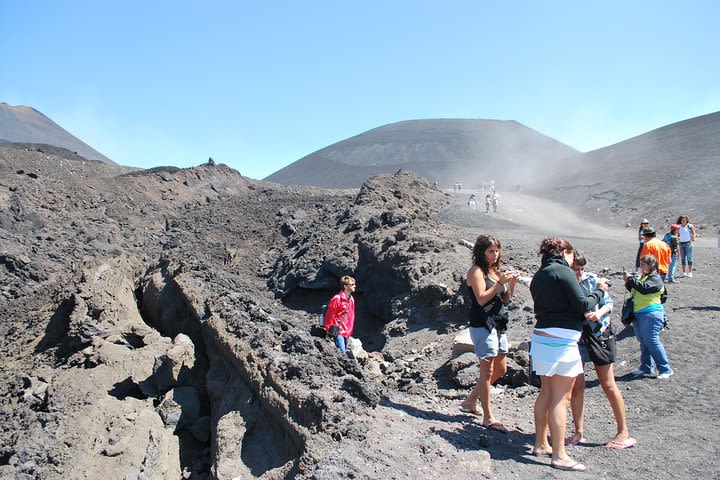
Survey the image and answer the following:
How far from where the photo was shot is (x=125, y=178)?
2392 cm

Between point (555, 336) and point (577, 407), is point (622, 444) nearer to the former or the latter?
point (577, 407)

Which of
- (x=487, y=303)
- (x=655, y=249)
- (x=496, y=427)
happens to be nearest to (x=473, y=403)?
(x=496, y=427)

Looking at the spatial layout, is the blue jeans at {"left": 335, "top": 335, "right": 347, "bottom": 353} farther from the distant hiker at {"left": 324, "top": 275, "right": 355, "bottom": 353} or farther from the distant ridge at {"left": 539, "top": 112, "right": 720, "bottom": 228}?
the distant ridge at {"left": 539, "top": 112, "right": 720, "bottom": 228}

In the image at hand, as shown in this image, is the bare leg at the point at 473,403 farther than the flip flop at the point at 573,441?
Yes

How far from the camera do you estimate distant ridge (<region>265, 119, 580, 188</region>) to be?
44750 mm

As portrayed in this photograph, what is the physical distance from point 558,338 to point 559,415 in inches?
22.0

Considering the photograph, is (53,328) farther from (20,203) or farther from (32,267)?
(20,203)

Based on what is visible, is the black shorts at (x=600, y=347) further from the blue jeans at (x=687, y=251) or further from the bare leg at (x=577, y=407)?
the blue jeans at (x=687, y=251)

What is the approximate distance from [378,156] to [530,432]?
48.7 m

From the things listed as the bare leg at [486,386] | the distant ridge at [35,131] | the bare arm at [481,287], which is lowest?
the bare leg at [486,386]

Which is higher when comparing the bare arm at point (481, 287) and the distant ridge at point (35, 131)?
the distant ridge at point (35, 131)

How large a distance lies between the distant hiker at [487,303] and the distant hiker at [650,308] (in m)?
Result: 1.82

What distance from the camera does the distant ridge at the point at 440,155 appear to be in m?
44.8

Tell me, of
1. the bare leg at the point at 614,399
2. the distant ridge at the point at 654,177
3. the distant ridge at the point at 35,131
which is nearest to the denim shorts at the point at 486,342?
the bare leg at the point at 614,399
